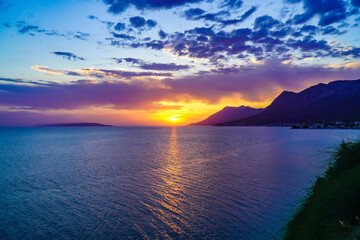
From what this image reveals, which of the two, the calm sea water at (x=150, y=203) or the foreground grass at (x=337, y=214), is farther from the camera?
the calm sea water at (x=150, y=203)

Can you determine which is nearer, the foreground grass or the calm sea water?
the foreground grass

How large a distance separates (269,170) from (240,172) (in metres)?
5.49

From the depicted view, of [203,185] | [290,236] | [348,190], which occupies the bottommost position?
[203,185]

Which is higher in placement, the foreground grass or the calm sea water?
the foreground grass

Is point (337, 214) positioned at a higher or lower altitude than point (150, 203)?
higher

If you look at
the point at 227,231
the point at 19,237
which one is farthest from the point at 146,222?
the point at 19,237

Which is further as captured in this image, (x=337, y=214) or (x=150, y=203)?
(x=150, y=203)

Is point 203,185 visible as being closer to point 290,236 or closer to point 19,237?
point 290,236

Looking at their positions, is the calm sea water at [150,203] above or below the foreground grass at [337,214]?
below

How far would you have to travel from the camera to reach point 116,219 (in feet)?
58.9

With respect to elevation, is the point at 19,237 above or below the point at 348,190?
below

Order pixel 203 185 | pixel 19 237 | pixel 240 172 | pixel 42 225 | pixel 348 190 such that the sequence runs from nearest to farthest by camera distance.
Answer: pixel 348 190 < pixel 19 237 < pixel 42 225 < pixel 203 185 < pixel 240 172

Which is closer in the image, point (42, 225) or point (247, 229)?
point (247, 229)

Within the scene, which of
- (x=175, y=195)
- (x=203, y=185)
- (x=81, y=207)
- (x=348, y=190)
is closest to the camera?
(x=348, y=190)
